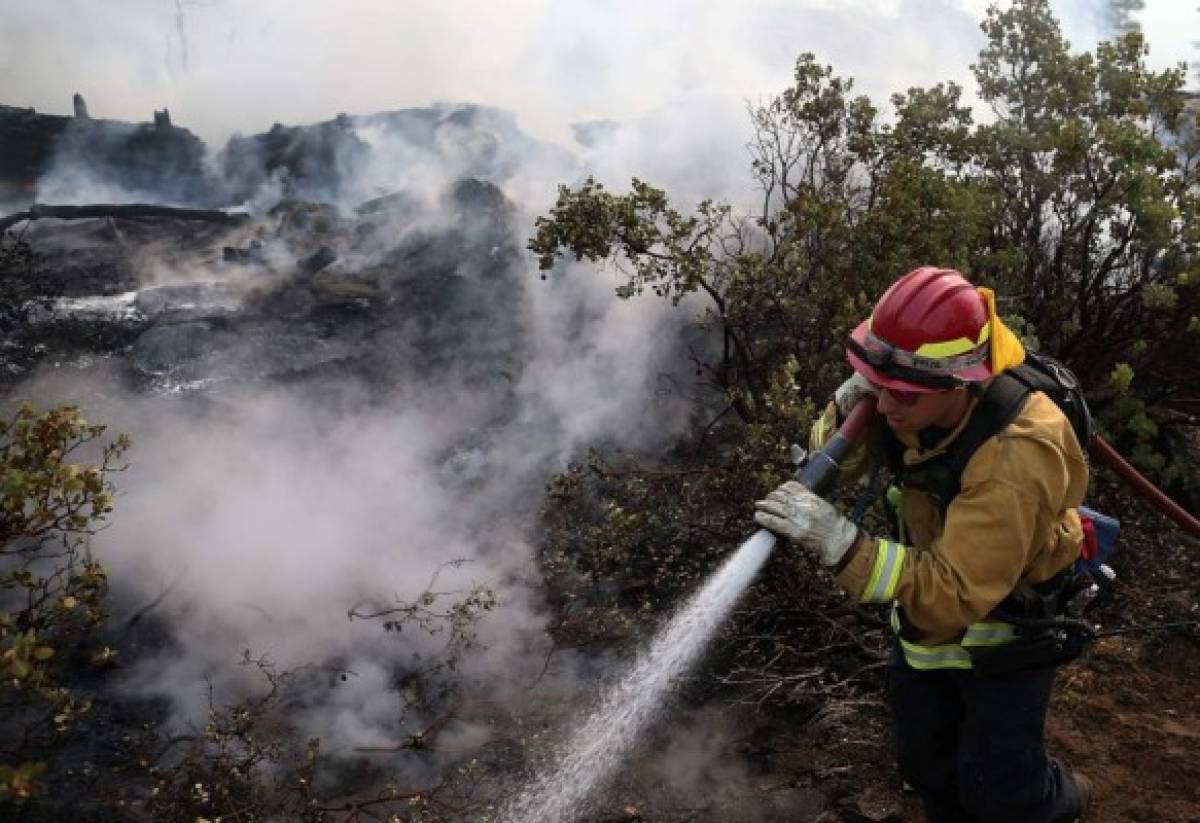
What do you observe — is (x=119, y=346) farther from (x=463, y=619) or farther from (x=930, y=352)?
(x=930, y=352)

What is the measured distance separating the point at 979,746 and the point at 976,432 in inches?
39.5

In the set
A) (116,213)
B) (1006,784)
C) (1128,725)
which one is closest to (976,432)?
(1006,784)

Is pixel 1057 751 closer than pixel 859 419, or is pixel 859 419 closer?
pixel 859 419

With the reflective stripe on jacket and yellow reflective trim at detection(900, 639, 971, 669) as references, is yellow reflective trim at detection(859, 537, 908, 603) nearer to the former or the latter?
the reflective stripe on jacket

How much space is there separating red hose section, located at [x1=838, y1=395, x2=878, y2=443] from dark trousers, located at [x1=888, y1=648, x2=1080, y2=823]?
0.81 m

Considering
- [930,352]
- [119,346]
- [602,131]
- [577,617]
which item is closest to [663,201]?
[577,617]

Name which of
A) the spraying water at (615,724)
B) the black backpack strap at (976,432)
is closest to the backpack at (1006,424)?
the black backpack strap at (976,432)

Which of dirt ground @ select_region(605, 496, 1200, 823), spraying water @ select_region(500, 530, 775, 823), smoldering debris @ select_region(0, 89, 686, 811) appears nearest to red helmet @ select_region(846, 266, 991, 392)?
spraying water @ select_region(500, 530, 775, 823)

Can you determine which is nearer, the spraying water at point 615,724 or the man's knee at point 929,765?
the man's knee at point 929,765

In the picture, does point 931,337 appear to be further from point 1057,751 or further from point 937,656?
point 1057,751

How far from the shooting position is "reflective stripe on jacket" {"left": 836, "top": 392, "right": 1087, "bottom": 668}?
2.08 meters

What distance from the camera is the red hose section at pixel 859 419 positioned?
101 inches

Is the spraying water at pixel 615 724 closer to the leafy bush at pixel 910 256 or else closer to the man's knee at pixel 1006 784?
the leafy bush at pixel 910 256

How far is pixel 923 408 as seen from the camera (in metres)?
2.29
